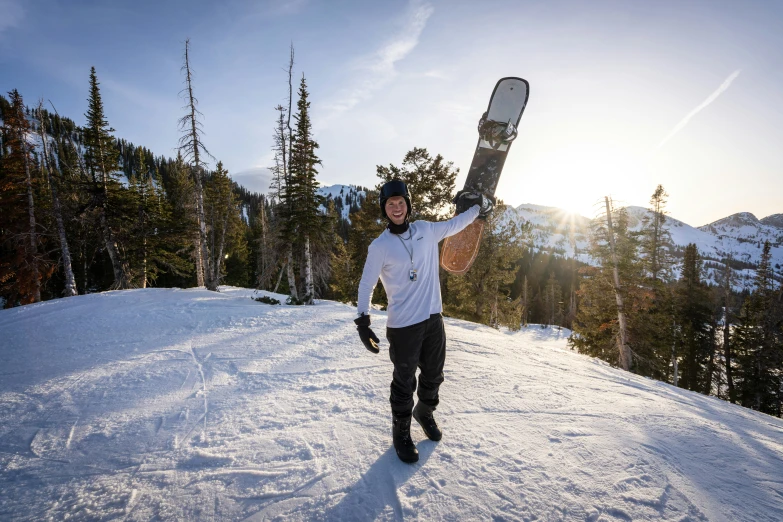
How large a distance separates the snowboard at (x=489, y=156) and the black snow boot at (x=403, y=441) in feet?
8.46

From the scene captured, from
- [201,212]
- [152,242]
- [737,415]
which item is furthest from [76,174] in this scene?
[737,415]

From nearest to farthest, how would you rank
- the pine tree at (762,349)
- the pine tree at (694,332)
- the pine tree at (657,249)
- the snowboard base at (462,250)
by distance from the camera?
the snowboard base at (462,250) → the pine tree at (762,349) → the pine tree at (657,249) → the pine tree at (694,332)

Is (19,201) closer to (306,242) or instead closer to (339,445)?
(306,242)

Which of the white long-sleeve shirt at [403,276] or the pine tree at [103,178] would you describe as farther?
the pine tree at [103,178]

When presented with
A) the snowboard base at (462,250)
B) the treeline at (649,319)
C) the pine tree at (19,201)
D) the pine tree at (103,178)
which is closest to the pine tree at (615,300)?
the treeline at (649,319)

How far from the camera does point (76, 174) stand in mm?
17016

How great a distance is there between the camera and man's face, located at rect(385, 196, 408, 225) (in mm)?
2842

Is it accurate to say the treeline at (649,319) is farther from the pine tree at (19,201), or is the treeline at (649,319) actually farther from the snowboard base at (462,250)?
the pine tree at (19,201)

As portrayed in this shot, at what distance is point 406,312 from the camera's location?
2.69 meters

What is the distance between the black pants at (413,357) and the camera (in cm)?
269

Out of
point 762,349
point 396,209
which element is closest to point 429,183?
point 396,209

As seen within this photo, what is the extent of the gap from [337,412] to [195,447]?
4.45 ft

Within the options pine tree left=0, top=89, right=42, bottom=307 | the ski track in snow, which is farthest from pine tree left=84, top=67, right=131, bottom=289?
the ski track in snow

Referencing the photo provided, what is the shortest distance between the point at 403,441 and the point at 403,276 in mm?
1511
